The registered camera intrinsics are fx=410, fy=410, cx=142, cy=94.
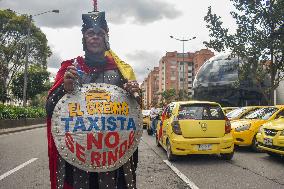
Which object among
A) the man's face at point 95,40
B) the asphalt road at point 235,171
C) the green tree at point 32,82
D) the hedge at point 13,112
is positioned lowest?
the asphalt road at point 235,171

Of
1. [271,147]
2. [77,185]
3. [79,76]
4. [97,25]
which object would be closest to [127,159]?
[77,185]

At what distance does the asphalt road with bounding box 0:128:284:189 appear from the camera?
22.9 feet

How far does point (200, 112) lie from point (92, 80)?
7.50 metres

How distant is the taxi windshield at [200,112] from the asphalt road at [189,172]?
1.06m

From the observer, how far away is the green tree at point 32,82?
161ft

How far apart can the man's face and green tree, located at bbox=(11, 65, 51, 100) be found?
47.7m

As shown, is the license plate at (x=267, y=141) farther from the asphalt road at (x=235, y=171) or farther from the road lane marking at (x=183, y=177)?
the road lane marking at (x=183, y=177)

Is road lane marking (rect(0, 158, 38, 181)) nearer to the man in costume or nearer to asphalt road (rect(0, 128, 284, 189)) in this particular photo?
asphalt road (rect(0, 128, 284, 189))

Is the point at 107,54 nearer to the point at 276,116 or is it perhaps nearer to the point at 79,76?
the point at 79,76

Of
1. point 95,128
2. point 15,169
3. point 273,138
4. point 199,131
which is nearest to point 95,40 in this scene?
point 95,128

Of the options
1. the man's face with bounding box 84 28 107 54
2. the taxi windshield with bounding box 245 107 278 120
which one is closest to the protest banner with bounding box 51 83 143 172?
the man's face with bounding box 84 28 107 54

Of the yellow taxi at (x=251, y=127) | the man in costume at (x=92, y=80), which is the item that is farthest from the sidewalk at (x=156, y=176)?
the man in costume at (x=92, y=80)

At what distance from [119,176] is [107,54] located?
87 centimetres

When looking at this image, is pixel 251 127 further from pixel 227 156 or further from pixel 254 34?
pixel 254 34
